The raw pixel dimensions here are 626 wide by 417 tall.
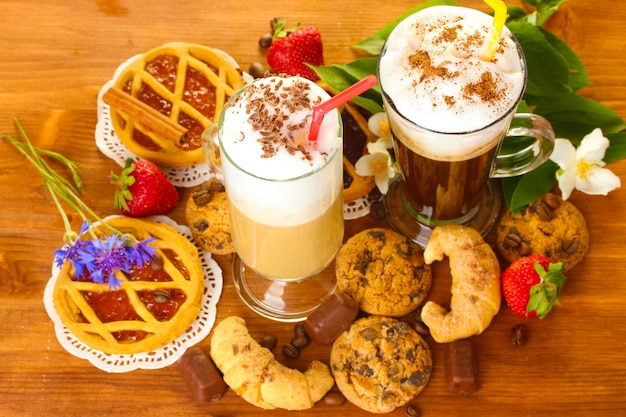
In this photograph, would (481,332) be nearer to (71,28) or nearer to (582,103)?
(582,103)

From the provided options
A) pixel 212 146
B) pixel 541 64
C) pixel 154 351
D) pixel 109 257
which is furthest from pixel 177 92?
pixel 541 64

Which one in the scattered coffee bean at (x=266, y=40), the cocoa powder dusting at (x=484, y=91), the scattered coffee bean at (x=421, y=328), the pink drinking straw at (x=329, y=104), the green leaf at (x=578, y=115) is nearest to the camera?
the pink drinking straw at (x=329, y=104)

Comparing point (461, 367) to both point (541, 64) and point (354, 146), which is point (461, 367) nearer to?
point (354, 146)

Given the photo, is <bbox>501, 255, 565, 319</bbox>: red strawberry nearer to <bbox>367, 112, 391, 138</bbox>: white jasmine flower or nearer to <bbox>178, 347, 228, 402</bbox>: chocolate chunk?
<bbox>367, 112, 391, 138</bbox>: white jasmine flower

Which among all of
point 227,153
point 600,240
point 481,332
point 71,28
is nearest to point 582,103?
point 600,240

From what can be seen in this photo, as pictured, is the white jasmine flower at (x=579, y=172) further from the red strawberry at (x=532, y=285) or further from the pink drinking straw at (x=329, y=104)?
the pink drinking straw at (x=329, y=104)

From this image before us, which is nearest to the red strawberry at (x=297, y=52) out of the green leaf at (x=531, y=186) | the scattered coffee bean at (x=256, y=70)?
the scattered coffee bean at (x=256, y=70)
